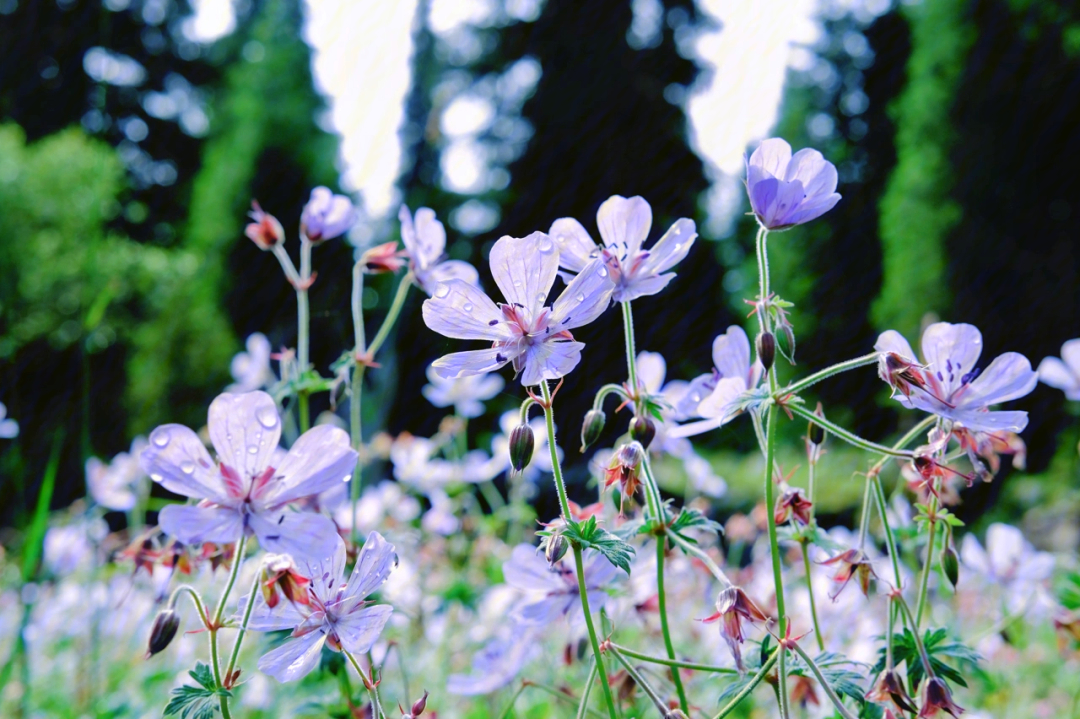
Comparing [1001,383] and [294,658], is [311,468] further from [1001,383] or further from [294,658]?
[1001,383]

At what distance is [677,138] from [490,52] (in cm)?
336

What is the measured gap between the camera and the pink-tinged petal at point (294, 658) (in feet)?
2.35

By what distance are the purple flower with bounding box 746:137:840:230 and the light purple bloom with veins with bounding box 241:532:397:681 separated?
1.56 feet

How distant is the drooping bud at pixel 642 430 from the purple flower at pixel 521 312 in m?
0.13

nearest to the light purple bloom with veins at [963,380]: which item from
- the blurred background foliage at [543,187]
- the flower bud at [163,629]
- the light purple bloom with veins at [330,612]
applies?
the light purple bloom with veins at [330,612]

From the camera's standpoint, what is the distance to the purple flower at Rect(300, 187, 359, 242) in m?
1.21

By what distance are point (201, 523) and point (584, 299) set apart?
0.37 metres

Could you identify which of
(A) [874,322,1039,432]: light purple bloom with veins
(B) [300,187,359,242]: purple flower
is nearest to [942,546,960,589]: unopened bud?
(A) [874,322,1039,432]: light purple bloom with veins

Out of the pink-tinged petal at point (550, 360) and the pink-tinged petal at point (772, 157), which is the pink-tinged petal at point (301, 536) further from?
the pink-tinged petal at point (772, 157)

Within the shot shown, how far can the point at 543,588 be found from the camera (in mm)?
1012

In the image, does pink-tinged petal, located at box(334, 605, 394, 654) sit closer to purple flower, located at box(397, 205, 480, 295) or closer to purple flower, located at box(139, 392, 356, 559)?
purple flower, located at box(139, 392, 356, 559)

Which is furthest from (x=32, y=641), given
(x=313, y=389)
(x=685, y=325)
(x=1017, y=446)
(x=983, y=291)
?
(x=983, y=291)

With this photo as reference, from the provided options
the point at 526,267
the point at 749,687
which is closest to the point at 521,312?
the point at 526,267

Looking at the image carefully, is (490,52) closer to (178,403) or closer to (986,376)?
(178,403)
